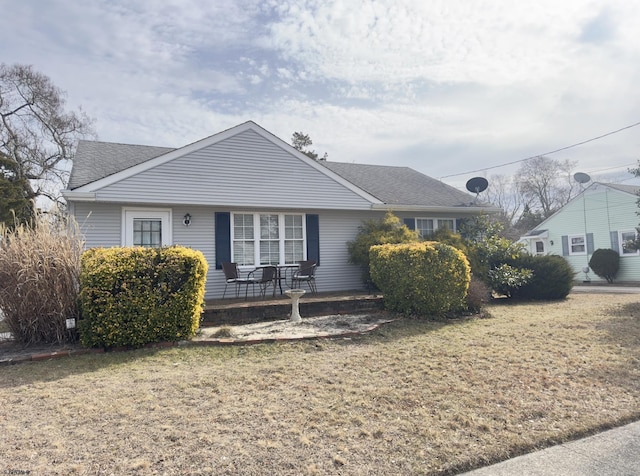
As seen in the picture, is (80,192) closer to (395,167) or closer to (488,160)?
(395,167)

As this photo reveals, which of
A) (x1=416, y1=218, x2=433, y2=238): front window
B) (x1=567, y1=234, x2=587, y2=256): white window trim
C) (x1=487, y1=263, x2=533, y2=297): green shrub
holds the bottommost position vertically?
(x1=487, y1=263, x2=533, y2=297): green shrub

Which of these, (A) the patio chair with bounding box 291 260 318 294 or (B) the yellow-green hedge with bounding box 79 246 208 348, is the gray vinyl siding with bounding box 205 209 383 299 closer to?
(A) the patio chair with bounding box 291 260 318 294

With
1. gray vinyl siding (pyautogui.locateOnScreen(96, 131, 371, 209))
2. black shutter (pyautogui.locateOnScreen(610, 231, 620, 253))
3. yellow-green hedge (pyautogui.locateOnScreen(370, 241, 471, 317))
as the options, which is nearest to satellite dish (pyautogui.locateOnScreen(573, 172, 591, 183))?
black shutter (pyautogui.locateOnScreen(610, 231, 620, 253))

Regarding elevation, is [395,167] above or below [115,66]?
below

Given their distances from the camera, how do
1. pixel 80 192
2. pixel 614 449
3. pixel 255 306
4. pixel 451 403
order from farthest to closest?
pixel 80 192, pixel 255 306, pixel 451 403, pixel 614 449

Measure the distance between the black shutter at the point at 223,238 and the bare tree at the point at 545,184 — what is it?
35667mm

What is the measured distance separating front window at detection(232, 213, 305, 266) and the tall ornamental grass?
4.41m

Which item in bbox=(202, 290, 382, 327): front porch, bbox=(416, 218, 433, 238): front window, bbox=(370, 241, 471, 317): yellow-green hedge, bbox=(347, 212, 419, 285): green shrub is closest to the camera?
bbox=(202, 290, 382, 327): front porch

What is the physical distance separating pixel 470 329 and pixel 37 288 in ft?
22.6

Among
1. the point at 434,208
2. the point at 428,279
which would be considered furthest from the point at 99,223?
the point at 434,208

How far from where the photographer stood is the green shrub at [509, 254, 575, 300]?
10.9m

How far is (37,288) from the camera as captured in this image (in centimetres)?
574

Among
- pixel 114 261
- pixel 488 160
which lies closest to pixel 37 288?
pixel 114 261

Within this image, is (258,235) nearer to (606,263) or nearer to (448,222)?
(448,222)
